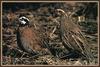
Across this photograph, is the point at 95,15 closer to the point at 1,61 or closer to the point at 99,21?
the point at 99,21

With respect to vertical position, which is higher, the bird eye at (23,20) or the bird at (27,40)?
the bird eye at (23,20)

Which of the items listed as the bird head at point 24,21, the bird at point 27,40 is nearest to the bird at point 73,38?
the bird at point 27,40

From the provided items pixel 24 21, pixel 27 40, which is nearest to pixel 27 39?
pixel 27 40

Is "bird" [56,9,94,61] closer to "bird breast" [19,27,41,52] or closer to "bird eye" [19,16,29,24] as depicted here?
"bird breast" [19,27,41,52]

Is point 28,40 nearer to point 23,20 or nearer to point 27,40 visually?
→ point 27,40

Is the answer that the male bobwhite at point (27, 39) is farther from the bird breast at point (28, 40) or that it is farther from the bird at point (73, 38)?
the bird at point (73, 38)

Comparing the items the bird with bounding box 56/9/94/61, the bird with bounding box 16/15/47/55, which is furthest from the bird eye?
the bird with bounding box 56/9/94/61

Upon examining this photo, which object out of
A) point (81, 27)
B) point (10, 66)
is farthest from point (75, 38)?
point (10, 66)

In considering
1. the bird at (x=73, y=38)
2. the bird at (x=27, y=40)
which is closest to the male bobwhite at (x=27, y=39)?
the bird at (x=27, y=40)
